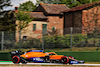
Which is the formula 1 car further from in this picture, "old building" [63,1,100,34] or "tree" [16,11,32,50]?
"tree" [16,11,32,50]

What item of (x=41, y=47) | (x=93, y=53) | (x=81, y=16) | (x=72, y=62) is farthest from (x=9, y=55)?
(x=81, y=16)

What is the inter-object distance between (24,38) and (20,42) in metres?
1.99

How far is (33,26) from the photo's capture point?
44.1 metres

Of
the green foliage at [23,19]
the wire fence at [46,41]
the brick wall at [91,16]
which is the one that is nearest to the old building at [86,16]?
the brick wall at [91,16]

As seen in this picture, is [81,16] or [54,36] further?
[81,16]

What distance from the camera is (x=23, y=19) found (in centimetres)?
4409

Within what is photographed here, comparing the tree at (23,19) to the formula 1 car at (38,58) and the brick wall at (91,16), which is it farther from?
the formula 1 car at (38,58)

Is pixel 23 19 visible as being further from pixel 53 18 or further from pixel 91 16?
pixel 91 16

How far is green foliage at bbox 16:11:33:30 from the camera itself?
4198 cm

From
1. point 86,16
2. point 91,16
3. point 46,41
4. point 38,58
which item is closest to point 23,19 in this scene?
point 86,16

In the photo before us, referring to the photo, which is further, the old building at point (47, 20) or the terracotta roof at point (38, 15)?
the terracotta roof at point (38, 15)

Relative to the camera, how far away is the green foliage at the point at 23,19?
42.0m

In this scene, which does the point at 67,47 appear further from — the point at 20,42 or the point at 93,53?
the point at 20,42

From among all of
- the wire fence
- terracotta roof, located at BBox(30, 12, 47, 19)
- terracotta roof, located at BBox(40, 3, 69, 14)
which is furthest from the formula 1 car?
terracotta roof, located at BBox(40, 3, 69, 14)
